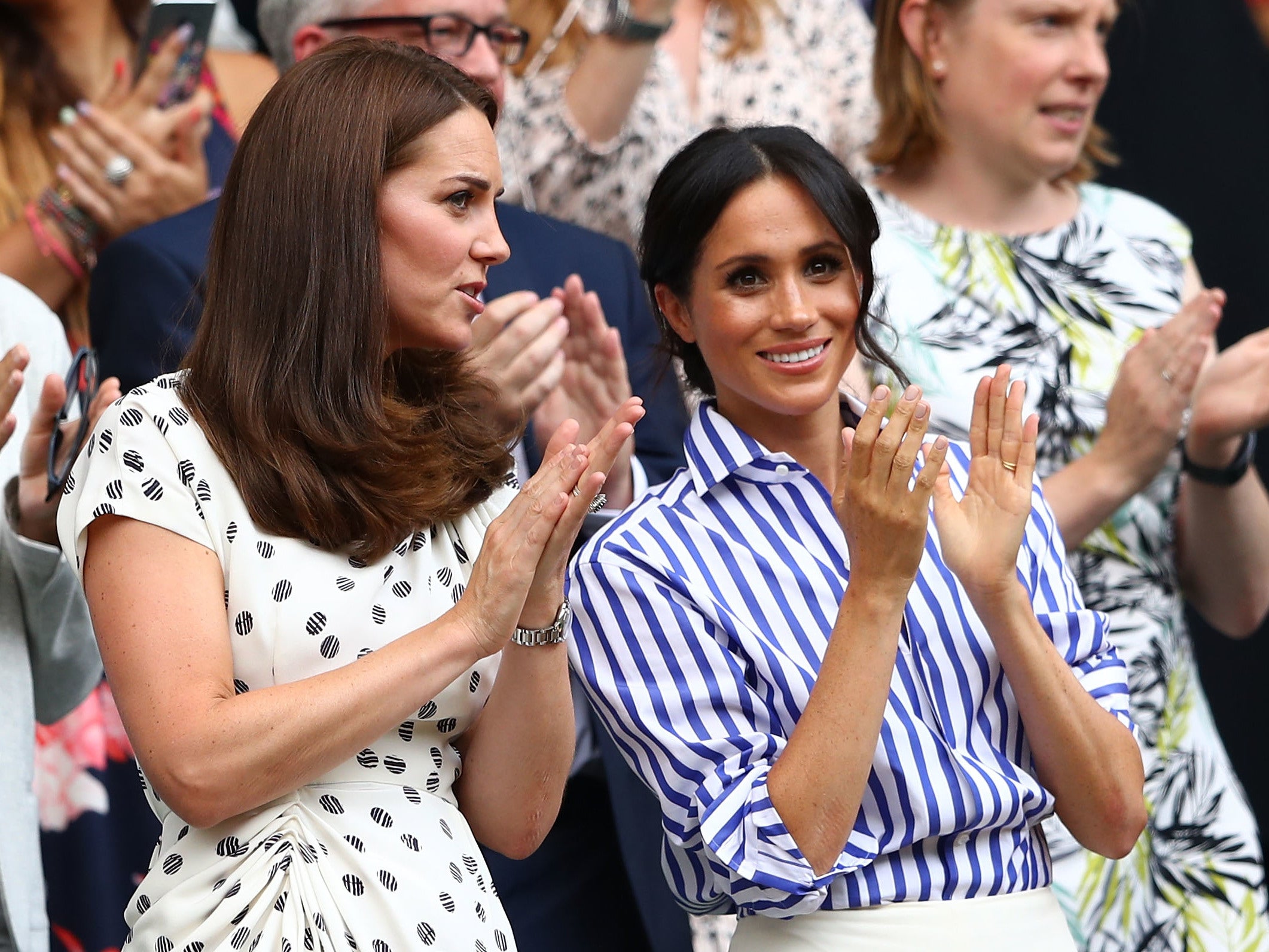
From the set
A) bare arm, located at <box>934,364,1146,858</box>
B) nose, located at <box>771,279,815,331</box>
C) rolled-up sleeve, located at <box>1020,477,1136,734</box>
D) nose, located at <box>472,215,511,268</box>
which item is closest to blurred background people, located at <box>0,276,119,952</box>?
nose, located at <box>472,215,511,268</box>

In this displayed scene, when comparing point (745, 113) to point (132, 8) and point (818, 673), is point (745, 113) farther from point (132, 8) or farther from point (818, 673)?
point (818, 673)

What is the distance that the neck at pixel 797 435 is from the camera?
2057mm

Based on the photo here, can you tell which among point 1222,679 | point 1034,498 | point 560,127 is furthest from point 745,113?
point 1222,679

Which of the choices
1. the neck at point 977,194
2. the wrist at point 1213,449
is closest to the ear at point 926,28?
the neck at point 977,194

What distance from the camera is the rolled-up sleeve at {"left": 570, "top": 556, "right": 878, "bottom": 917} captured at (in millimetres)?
1753

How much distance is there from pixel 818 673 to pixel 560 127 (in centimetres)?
146

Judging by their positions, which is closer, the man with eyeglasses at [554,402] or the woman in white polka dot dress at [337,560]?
the woman in white polka dot dress at [337,560]

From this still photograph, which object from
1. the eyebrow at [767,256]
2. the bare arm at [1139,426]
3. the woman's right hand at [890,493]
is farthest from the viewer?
the bare arm at [1139,426]

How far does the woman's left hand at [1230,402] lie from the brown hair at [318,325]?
1368 mm

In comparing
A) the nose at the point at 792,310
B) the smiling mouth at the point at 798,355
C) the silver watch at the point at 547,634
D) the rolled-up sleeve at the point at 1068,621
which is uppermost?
the nose at the point at 792,310

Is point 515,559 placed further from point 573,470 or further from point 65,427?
point 65,427

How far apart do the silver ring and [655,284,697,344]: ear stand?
1.04m

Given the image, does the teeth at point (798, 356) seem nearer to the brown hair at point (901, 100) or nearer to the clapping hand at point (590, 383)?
the clapping hand at point (590, 383)

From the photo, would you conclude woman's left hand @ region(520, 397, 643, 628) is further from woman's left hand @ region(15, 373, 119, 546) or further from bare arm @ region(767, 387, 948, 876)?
woman's left hand @ region(15, 373, 119, 546)
